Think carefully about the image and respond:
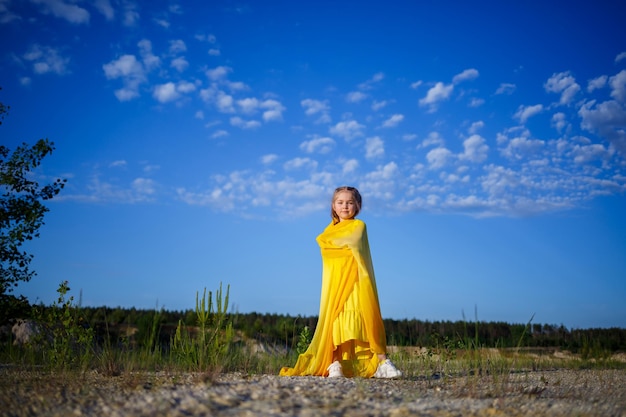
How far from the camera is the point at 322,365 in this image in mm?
6289

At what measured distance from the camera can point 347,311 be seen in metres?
6.27

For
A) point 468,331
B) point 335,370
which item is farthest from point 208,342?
point 468,331

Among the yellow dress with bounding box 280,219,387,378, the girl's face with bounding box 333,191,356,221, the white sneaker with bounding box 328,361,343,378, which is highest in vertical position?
the girl's face with bounding box 333,191,356,221

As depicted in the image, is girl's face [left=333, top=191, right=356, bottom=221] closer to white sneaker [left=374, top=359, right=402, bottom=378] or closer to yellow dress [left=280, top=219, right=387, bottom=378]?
yellow dress [left=280, top=219, right=387, bottom=378]

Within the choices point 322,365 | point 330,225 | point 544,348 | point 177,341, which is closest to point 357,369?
point 322,365

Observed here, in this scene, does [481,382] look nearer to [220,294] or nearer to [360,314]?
[360,314]

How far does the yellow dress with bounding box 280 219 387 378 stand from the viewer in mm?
6125

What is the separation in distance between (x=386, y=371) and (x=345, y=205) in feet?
6.75

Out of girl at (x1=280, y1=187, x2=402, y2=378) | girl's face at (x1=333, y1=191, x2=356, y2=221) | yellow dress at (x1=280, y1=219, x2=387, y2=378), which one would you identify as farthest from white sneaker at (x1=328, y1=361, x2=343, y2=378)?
girl's face at (x1=333, y1=191, x2=356, y2=221)

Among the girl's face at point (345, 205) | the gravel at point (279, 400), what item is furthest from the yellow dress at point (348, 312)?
the gravel at point (279, 400)

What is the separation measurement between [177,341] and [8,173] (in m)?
5.97

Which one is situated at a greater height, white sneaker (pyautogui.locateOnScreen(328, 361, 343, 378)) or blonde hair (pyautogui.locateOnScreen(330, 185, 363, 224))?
blonde hair (pyautogui.locateOnScreen(330, 185, 363, 224))

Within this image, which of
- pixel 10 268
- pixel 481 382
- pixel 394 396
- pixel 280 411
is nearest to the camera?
pixel 280 411

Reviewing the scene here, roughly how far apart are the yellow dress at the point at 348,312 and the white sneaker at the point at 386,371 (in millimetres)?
126
